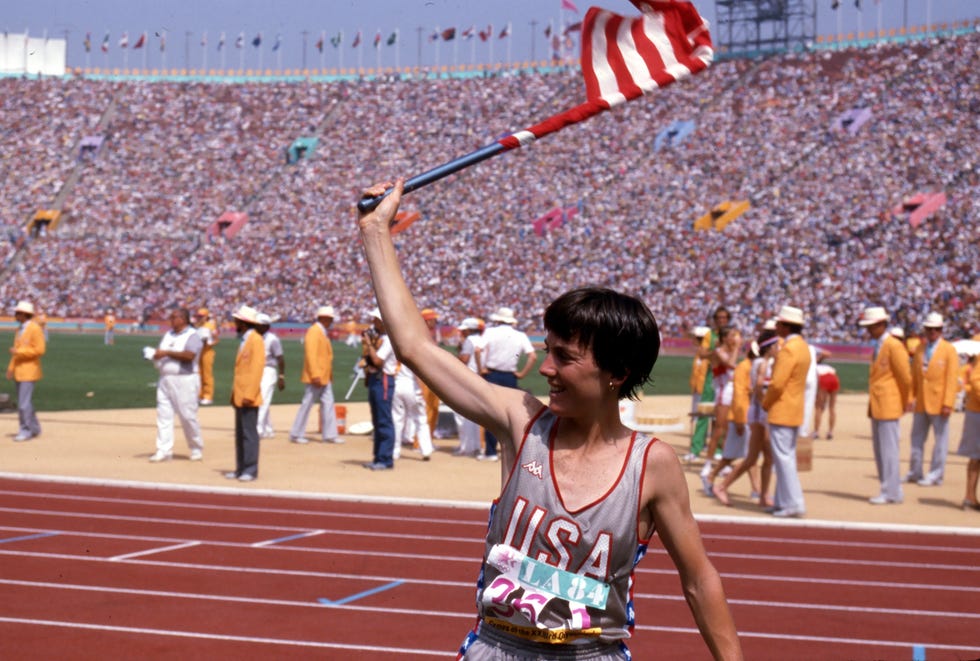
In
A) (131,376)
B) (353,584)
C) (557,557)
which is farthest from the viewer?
(131,376)

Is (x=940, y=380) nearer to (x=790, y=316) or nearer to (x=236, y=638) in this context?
(x=790, y=316)

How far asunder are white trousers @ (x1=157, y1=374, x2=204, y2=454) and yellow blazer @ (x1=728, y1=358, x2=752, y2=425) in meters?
5.41

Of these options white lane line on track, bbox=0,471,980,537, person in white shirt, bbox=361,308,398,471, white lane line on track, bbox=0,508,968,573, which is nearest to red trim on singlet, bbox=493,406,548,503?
white lane line on track, bbox=0,508,968,573

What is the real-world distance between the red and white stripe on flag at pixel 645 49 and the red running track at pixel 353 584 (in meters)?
3.61

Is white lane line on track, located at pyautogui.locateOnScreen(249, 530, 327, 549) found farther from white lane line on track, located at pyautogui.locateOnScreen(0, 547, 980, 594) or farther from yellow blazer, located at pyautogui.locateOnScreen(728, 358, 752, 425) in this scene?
yellow blazer, located at pyautogui.locateOnScreen(728, 358, 752, 425)

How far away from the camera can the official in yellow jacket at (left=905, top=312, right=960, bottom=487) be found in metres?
13.6

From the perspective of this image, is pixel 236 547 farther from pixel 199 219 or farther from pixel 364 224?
pixel 199 219

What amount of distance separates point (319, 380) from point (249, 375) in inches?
146

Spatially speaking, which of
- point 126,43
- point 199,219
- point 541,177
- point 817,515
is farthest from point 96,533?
point 126,43

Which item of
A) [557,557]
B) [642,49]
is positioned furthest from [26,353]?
[557,557]

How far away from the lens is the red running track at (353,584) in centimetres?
651

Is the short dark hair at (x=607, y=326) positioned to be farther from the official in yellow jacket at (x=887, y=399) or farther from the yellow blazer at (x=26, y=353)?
the yellow blazer at (x=26, y=353)

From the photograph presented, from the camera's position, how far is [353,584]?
7828mm

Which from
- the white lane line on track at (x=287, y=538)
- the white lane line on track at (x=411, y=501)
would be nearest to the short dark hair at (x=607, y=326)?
the white lane line on track at (x=287, y=538)
